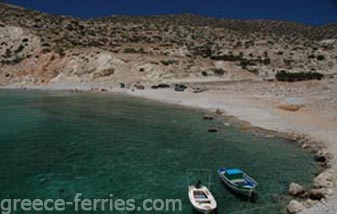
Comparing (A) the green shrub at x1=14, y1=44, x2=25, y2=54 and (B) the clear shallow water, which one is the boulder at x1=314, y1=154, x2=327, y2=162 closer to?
(B) the clear shallow water

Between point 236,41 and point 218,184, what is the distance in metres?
118

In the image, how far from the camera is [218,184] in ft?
80.8

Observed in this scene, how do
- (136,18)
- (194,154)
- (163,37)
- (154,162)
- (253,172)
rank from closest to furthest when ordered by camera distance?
(253,172) < (154,162) < (194,154) < (163,37) < (136,18)

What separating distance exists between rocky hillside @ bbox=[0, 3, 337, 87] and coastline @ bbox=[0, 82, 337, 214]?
12771mm

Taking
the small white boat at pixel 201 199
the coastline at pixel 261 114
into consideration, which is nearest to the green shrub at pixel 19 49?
the coastline at pixel 261 114

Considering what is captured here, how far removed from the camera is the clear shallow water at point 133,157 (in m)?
23.2

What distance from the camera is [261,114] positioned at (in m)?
47.3

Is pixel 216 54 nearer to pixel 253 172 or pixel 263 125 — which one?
pixel 263 125

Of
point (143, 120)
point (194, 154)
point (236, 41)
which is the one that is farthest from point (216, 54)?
point (194, 154)

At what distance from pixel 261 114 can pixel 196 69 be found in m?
52.3

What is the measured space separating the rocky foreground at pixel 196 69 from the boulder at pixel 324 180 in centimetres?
10

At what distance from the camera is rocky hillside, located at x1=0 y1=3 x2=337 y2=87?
9606 cm

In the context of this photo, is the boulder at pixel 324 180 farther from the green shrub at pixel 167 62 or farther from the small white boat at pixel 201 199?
the green shrub at pixel 167 62

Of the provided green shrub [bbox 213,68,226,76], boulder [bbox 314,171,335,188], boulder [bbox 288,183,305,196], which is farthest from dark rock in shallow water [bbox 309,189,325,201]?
green shrub [bbox 213,68,226,76]
